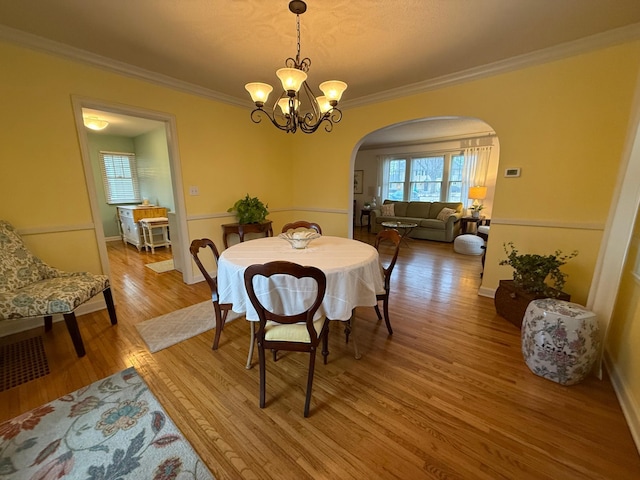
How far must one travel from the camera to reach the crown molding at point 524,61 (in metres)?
2.13

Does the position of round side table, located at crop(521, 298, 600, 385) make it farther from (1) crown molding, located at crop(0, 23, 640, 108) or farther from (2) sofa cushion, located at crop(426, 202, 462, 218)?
(2) sofa cushion, located at crop(426, 202, 462, 218)

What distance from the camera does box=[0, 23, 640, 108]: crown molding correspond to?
6.98 feet

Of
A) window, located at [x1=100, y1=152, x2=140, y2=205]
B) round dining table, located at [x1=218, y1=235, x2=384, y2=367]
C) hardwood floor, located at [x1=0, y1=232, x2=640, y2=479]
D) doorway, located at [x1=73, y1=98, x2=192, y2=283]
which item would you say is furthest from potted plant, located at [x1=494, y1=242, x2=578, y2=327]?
window, located at [x1=100, y1=152, x2=140, y2=205]

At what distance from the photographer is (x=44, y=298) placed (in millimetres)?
1936

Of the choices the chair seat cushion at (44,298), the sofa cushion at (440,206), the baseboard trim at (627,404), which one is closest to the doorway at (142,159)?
the chair seat cushion at (44,298)

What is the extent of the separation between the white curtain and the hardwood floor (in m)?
4.78

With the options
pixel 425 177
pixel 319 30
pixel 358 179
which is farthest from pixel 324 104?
pixel 358 179

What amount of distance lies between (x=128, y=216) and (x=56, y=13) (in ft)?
14.8

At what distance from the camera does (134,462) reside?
49.6 inches

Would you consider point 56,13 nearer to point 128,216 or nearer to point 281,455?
point 281,455

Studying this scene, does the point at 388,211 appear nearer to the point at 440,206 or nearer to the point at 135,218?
the point at 440,206

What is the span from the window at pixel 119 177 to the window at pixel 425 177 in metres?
6.89

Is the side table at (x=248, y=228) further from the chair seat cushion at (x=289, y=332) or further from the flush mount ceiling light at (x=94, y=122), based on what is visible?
the flush mount ceiling light at (x=94, y=122)

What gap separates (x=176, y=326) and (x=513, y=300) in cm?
325
